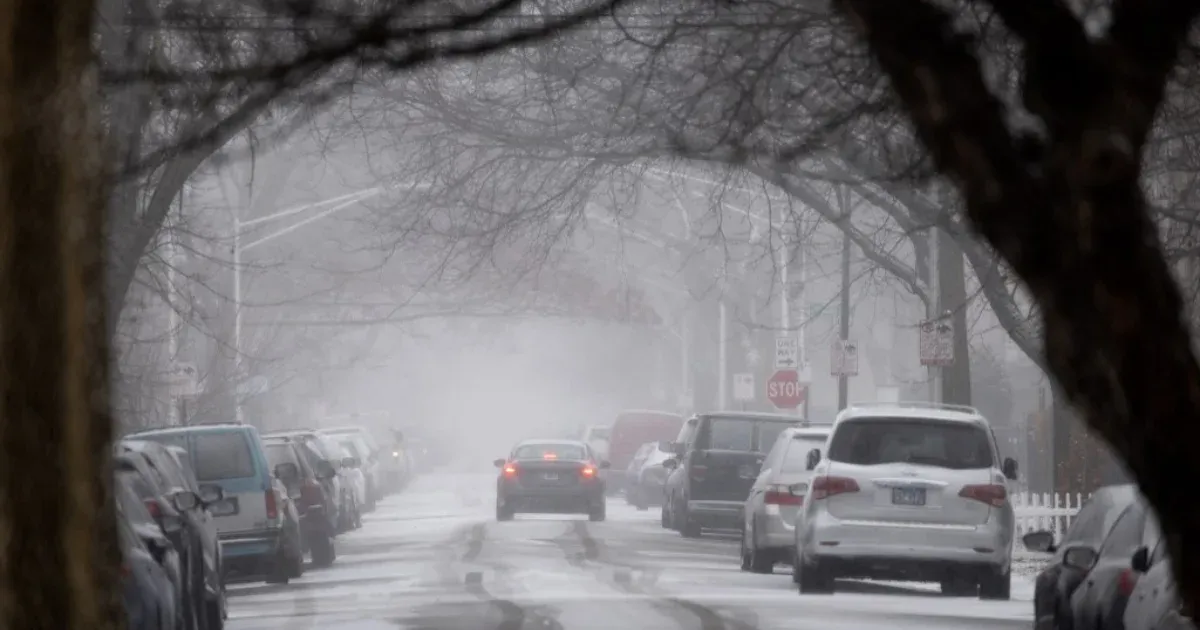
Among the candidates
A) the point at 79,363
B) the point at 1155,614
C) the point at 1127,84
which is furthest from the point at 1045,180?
the point at 1155,614

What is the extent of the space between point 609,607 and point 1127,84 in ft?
43.6

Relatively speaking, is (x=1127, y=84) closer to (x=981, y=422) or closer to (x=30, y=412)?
(x=30, y=412)

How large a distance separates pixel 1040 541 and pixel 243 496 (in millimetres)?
11796

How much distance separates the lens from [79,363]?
6.52 metres

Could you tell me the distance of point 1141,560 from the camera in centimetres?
1106

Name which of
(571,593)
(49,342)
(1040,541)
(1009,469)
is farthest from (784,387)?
(49,342)

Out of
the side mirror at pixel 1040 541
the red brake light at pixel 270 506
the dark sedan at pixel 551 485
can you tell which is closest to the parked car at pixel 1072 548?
the side mirror at pixel 1040 541

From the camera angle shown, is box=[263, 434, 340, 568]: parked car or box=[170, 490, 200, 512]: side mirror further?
box=[263, 434, 340, 568]: parked car

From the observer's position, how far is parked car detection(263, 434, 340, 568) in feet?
94.3

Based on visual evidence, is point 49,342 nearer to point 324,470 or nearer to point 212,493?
point 212,493

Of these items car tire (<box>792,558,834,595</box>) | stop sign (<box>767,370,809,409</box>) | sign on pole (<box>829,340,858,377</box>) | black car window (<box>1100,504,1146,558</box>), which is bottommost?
car tire (<box>792,558,834,595</box>)

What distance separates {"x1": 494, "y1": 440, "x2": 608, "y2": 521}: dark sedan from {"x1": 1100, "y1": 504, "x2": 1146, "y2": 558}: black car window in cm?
2610

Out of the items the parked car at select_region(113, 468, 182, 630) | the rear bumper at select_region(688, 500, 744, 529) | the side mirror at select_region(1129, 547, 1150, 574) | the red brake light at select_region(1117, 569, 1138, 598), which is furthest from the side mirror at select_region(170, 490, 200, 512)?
the rear bumper at select_region(688, 500, 744, 529)

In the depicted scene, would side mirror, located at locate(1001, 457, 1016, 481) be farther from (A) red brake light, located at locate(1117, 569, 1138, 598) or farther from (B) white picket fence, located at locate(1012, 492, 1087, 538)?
(A) red brake light, located at locate(1117, 569, 1138, 598)
